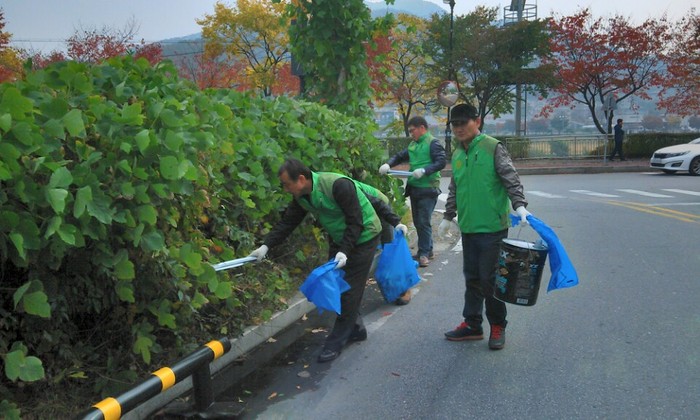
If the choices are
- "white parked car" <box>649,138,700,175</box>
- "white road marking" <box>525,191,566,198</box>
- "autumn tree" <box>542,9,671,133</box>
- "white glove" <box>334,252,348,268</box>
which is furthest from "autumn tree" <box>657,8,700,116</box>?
"white glove" <box>334,252,348,268</box>

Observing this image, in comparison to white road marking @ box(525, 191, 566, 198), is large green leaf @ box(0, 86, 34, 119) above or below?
above

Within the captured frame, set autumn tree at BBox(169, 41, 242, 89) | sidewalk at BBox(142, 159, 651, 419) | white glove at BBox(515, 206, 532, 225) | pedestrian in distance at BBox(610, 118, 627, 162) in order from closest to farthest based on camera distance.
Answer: sidewalk at BBox(142, 159, 651, 419) → white glove at BBox(515, 206, 532, 225) → pedestrian in distance at BBox(610, 118, 627, 162) → autumn tree at BBox(169, 41, 242, 89)

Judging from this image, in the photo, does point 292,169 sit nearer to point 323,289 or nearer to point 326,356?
point 323,289

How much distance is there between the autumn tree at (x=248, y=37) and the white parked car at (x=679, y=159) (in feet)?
58.2

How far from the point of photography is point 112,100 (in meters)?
4.14

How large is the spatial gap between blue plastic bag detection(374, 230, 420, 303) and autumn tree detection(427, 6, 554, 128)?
88.3 feet

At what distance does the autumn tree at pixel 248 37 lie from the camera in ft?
106

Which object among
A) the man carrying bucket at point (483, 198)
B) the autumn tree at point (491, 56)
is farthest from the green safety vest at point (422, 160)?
the autumn tree at point (491, 56)

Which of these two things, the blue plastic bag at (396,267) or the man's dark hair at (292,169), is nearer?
the man's dark hair at (292,169)

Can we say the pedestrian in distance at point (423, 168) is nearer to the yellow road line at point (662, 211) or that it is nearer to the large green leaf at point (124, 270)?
the large green leaf at point (124, 270)

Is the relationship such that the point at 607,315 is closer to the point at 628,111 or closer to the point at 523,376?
the point at 523,376

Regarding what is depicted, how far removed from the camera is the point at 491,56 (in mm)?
32844

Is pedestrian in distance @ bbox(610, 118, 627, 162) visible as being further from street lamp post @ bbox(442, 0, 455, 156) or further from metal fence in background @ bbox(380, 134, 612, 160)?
street lamp post @ bbox(442, 0, 455, 156)

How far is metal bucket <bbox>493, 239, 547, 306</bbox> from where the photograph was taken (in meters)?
4.67
